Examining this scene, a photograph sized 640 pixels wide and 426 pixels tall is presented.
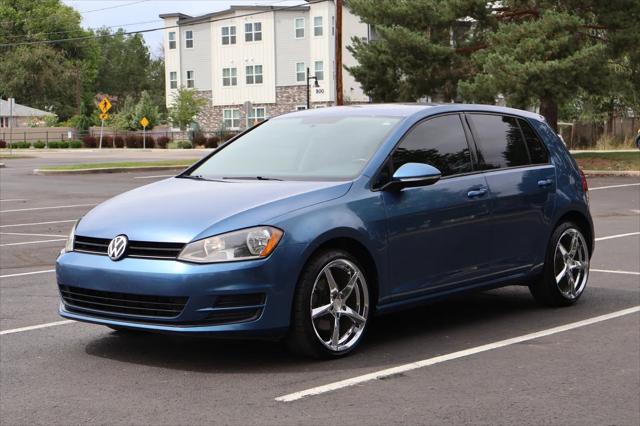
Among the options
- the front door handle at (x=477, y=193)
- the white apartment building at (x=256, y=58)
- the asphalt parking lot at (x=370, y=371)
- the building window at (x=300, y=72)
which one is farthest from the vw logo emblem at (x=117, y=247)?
the building window at (x=300, y=72)

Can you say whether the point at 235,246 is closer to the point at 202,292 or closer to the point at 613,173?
the point at 202,292

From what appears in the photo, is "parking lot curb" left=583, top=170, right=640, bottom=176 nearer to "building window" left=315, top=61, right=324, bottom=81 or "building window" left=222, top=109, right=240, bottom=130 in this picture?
"building window" left=315, top=61, right=324, bottom=81

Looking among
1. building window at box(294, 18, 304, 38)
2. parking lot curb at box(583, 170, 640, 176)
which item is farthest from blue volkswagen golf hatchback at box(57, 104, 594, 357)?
building window at box(294, 18, 304, 38)

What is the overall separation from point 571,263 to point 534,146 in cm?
101

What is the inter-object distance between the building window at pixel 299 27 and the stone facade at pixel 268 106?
3792 mm

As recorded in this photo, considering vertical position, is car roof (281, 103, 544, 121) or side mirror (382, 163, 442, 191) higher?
car roof (281, 103, 544, 121)

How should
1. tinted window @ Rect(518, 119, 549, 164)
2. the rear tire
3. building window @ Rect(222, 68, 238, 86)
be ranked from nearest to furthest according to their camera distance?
the rear tire < tinted window @ Rect(518, 119, 549, 164) < building window @ Rect(222, 68, 238, 86)

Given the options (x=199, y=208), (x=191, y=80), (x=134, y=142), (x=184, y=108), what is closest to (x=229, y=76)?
(x=191, y=80)

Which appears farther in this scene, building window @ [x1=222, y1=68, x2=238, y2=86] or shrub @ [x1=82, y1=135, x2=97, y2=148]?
building window @ [x1=222, y1=68, x2=238, y2=86]

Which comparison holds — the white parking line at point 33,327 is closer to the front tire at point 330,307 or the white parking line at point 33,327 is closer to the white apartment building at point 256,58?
the front tire at point 330,307

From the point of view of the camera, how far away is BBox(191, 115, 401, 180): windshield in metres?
7.02

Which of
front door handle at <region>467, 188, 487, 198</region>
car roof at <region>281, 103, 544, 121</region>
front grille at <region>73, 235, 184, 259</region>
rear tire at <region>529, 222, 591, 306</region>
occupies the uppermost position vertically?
car roof at <region>281, 103, 544, 121</region>

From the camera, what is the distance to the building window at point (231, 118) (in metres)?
79.9

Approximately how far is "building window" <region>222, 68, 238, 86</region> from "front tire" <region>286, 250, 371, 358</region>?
240 feet
